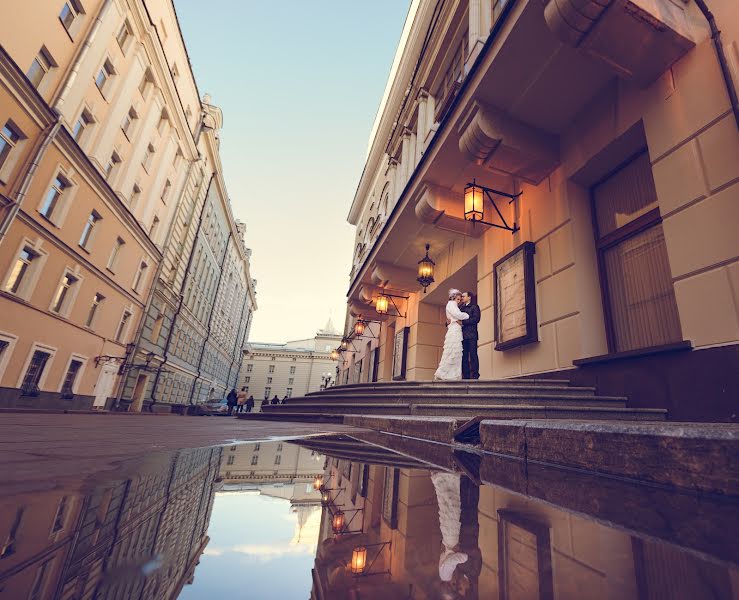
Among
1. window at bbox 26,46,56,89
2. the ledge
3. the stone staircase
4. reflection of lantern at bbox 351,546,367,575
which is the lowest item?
reflection of lantern at bbox 351,546,367,575

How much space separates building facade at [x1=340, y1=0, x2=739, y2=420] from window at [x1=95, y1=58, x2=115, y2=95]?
43.1 feet

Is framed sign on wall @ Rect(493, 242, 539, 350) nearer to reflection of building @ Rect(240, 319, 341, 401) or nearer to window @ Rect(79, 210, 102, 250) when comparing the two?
window @ Rect(79, 210, 102, 250)

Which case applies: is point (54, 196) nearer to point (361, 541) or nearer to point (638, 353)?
point (361, 541)

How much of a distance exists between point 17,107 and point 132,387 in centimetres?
1350

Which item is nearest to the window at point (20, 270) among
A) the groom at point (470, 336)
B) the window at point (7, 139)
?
the window at point (7, 139)

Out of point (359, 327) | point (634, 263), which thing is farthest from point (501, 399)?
point (359, 327)

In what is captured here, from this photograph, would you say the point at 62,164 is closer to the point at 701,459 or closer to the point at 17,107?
the point at 17,107

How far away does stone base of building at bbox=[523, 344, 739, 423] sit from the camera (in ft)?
12.5

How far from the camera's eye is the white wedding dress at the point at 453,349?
7.79m

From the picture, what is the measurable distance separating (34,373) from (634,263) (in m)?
16.8

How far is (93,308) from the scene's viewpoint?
1558 cm

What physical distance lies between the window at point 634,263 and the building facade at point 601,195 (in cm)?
2

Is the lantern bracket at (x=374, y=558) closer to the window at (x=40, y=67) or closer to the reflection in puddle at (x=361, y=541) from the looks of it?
the reflection in puddle at (x=361, y=541)

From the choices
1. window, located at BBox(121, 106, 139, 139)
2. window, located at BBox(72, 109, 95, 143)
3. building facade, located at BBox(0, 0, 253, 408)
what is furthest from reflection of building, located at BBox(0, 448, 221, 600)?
window, located at BBox(121, 106, 139, 139)
